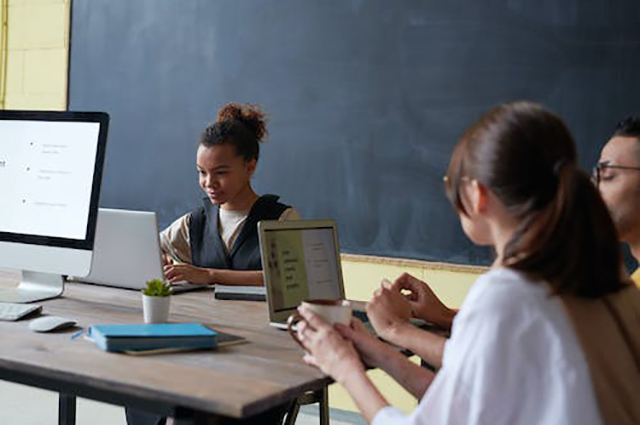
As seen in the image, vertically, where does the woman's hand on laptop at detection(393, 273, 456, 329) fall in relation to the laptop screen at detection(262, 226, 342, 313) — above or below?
below

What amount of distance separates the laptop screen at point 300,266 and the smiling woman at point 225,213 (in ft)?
2.33

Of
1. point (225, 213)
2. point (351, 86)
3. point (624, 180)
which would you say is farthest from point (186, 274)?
point (351, 86)

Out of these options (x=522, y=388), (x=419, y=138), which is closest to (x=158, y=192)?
(x=419, y=138)

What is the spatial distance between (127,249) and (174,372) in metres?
0.98

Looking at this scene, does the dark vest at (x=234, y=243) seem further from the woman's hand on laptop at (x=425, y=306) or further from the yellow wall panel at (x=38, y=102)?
the yellow wall panel at (x=38, y=102)

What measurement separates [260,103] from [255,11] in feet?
1.38

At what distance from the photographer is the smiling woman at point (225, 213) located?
297 centimetres

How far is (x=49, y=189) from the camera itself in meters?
2.26

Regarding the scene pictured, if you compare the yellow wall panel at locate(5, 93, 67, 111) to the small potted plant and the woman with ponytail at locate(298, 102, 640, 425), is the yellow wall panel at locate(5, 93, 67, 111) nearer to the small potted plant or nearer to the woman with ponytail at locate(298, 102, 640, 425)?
the small potted plant

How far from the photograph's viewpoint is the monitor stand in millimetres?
2369

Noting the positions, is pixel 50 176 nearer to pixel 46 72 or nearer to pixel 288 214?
pixel 288 214

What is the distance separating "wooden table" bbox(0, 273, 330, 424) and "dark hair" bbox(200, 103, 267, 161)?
1003 millimetres

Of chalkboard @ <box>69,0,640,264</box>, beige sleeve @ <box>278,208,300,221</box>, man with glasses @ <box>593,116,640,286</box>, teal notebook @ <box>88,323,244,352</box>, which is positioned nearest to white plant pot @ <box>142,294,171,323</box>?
teal notebook @ <box>88,323,244,352</box>

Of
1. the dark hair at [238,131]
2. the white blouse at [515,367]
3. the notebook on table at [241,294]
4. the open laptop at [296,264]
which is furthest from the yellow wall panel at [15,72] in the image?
the white blouse at [515,367]
